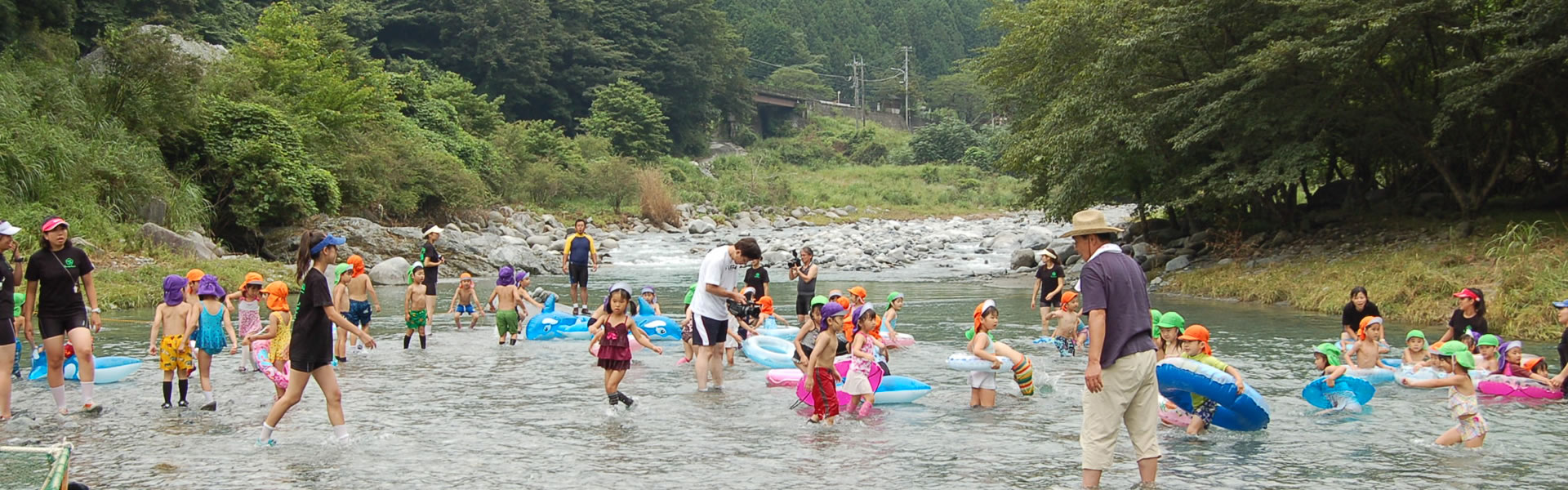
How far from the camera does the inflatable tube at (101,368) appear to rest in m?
10.2

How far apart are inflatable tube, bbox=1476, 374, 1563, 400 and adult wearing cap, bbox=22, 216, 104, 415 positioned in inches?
441

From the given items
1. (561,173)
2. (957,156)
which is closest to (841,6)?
(957,156)

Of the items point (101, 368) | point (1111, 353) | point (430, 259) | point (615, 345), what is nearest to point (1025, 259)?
point (430, 259)

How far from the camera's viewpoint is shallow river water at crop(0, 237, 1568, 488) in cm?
688

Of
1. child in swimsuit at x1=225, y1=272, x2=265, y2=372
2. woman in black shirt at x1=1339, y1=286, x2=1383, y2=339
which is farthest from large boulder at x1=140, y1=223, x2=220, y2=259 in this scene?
woman in black shirt at x1=1339, y1=286, x2=1383, y2=339

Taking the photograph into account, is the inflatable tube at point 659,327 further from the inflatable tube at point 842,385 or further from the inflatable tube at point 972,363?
the inflatable tube at point 972,363

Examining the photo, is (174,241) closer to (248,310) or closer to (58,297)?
(248,310)

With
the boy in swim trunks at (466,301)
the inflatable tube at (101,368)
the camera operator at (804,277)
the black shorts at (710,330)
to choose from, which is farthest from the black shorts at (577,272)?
the black shorts at (710,330)

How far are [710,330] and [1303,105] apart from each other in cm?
1647

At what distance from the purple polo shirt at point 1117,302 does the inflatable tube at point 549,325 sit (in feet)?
32.2

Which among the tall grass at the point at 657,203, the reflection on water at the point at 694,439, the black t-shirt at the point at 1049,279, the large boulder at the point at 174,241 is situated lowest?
the reflection on water at the point at 694,439

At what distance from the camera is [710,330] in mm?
10039

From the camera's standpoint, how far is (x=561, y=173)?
51.0 m

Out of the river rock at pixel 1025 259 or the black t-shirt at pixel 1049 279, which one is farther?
the river rock at pixel 1025 259
